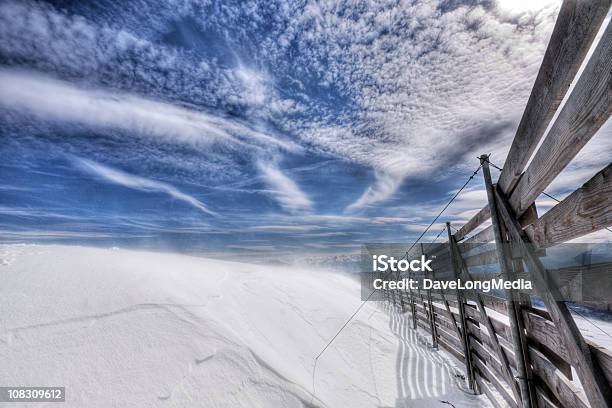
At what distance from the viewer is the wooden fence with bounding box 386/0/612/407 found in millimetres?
1436

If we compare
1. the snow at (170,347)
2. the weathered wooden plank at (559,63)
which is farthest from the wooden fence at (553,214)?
the snow at (170,347)

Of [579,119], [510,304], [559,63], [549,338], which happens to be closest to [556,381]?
[549,338]

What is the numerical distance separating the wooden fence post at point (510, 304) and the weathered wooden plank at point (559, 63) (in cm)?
114

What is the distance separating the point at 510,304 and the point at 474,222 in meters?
1.57

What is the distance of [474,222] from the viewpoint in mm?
4469

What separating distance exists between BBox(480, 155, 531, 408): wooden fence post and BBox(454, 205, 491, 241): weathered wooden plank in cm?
41

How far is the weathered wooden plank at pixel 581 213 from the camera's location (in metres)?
1.51

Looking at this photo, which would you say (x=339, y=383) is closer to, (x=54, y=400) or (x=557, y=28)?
(x=54, y=400)

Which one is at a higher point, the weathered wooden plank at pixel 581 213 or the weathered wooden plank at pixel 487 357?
the weathered wooden plank at pixel 581 213

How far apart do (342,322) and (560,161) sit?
7.13 metres

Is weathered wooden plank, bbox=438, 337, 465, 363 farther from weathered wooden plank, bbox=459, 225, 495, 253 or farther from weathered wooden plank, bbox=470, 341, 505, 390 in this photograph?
weathered wooden plank, bbox=459, 225, 495, 253

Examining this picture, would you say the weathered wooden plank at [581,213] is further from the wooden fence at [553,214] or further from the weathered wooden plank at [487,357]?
the weathered wooden plank at [487,357]

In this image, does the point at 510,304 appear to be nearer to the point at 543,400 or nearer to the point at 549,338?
the point at 549,338

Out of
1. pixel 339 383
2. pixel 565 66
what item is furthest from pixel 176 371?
pixel 565 66
